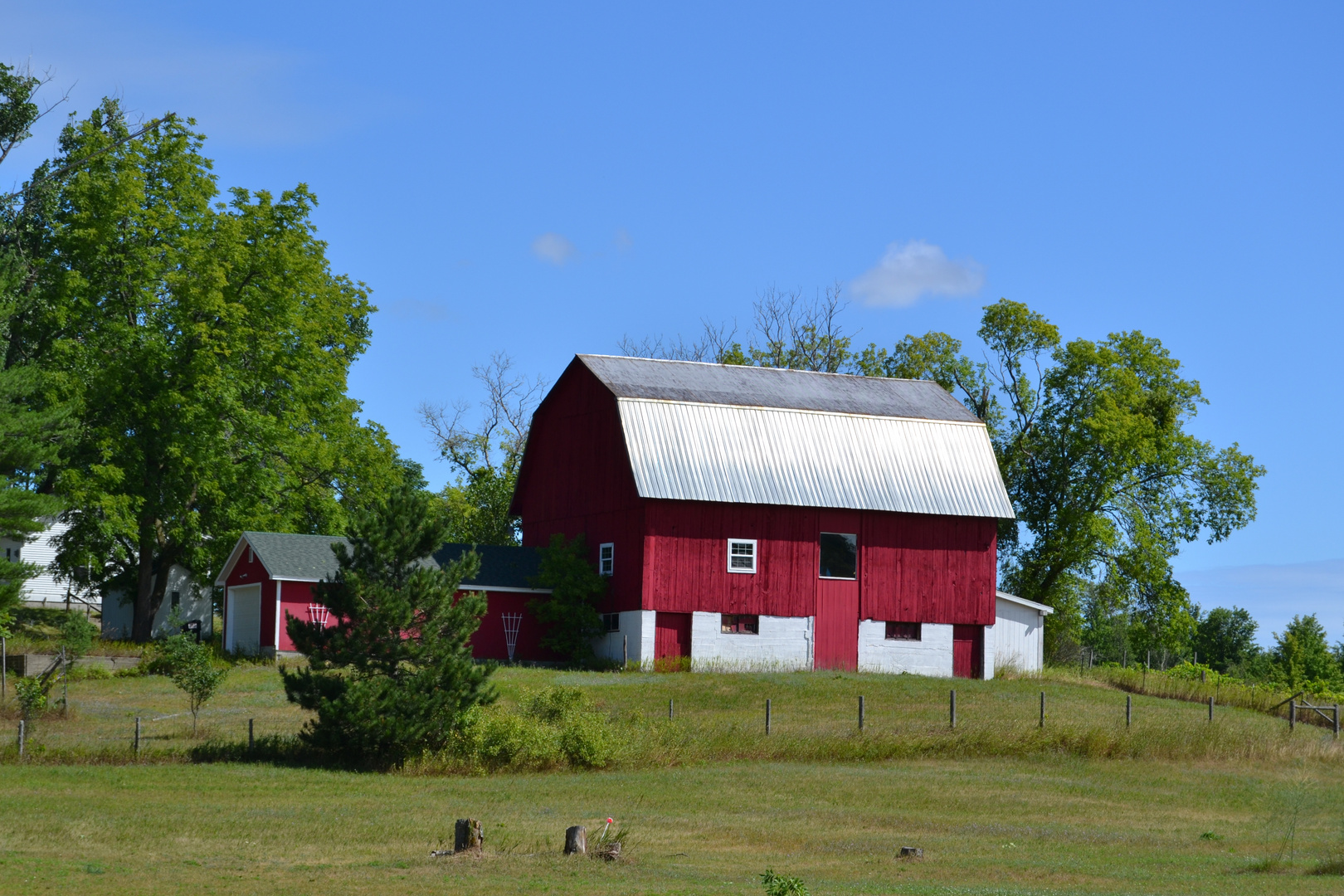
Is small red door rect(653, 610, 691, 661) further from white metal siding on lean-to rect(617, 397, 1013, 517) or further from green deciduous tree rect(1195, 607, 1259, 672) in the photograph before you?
green deciduous tree rect(1195, 607, 1259, 672)

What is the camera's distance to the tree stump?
18906 millimetres

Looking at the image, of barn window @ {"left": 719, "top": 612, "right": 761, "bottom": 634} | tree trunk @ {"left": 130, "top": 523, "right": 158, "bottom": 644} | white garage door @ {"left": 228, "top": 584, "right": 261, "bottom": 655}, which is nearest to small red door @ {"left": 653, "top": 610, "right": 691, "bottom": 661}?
barn window @ {"left": 719, "top": 612, "right": 761, "bottom": 634}

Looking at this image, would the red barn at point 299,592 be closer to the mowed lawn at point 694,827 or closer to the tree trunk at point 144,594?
the tree trunk at point 144,594

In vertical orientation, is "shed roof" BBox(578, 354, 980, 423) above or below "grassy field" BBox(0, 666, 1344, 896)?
above

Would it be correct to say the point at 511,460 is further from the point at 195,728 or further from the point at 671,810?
the point at 671,810

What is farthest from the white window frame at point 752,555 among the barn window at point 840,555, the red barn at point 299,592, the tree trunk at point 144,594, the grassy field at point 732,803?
the tree trunk at point 144,594

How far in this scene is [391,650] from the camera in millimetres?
28500

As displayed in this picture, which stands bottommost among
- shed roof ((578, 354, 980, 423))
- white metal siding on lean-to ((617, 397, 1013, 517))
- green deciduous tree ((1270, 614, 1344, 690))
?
green deciduous tree ((1270, 614, 1344, 690))

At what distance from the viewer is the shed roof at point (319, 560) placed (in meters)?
44.5

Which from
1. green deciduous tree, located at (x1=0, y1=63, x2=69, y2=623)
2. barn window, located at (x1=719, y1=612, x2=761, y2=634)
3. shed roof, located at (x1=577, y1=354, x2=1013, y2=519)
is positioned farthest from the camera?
shed roof, located at (x1=577, y1=354, x2=1013, y2=519)

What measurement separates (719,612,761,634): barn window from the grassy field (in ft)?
18.6

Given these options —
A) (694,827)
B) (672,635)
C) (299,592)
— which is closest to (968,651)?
(672,635)

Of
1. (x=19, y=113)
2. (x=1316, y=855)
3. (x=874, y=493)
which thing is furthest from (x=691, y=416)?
(x=1316, y=855)

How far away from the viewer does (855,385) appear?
5216 cm
